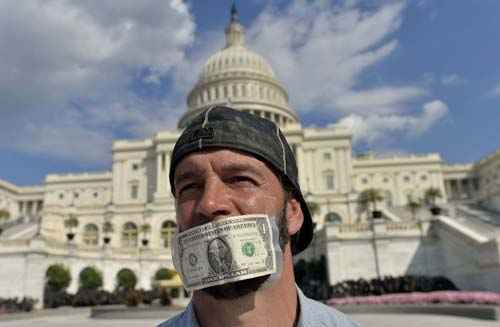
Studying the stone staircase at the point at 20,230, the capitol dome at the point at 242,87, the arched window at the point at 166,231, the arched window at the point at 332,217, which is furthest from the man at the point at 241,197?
the capitol dome at the point at 242,87

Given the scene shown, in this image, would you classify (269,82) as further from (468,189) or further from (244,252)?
(244,252)

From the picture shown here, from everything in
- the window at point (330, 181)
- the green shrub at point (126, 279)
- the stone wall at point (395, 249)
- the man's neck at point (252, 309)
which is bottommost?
the green shrub at point (126, 279)

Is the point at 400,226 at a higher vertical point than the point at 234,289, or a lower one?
lower

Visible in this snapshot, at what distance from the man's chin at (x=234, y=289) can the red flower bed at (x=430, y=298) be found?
20.2m

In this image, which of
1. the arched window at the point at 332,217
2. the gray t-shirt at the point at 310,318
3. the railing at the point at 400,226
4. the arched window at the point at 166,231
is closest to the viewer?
the gray t-shirt at the point at 310,318

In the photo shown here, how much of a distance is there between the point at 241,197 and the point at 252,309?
381 millimetres

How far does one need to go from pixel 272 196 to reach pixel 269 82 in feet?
335

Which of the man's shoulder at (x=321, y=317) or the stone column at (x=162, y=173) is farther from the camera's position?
the stone column at (x=162, y=173)

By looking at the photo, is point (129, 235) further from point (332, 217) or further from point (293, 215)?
point (293, 215)

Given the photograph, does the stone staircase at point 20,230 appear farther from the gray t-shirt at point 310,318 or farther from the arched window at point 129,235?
the gray t-shirt at point 310,318

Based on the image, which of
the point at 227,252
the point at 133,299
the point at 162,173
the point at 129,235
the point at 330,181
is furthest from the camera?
the point at 330,181

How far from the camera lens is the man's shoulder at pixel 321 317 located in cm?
156

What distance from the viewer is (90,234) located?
70.6m

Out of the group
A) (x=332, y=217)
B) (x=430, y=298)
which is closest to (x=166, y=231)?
(x=332, y=217)
